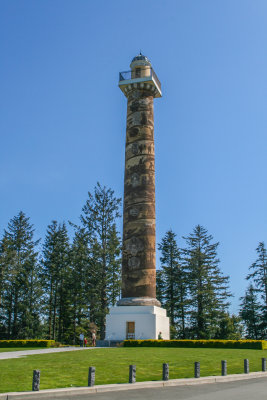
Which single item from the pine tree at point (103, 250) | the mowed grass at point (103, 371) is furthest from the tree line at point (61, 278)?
the mowed grass at point (103, 371)

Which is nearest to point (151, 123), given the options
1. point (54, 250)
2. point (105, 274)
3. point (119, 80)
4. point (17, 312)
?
point (119, 80)

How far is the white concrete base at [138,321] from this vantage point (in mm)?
27641

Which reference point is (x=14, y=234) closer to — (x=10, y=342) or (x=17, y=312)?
(x=17, y=312)

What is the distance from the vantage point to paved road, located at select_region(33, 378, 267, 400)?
8477 mm

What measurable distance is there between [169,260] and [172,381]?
128 feet

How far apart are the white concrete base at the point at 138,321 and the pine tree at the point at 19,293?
57.1 feet

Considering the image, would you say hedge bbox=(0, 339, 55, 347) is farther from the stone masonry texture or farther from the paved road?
the paved road

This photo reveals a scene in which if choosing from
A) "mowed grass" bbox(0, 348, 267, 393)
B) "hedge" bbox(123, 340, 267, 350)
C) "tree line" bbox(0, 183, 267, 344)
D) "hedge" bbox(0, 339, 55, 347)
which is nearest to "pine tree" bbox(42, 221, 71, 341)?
"tree line" bbox(0, 183, 267, 344)

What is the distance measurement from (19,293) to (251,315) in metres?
27.0

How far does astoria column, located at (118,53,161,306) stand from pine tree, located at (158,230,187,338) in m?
16.9

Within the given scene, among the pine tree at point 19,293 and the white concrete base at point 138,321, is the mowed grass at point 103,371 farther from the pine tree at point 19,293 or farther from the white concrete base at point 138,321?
the pine tree at point 19,293

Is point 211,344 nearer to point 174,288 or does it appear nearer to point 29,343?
point 29,343

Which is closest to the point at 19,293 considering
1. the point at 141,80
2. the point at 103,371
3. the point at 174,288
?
the point at 174,288

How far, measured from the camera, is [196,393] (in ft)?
30.0
